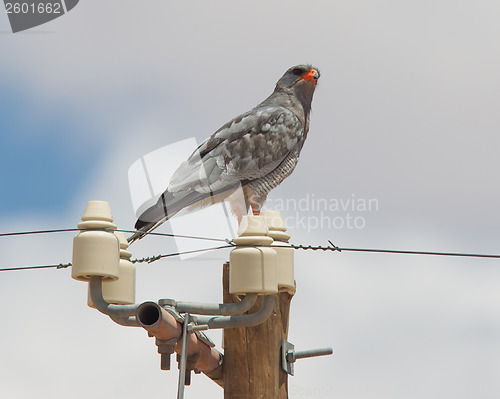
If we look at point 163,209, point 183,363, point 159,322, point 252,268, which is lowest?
point 183,363

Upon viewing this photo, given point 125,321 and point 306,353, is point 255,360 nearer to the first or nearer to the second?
point 306,353

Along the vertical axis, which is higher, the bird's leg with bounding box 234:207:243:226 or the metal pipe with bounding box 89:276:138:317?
the bird's leg with bounding box 234:207:243:226

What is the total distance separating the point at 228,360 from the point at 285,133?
3402mm

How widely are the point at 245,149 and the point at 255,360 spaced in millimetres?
3255

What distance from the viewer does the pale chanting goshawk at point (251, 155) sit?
7535 millimetres

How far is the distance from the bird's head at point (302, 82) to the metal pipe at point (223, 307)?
4.05m

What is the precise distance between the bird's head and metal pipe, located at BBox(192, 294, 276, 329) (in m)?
3.99

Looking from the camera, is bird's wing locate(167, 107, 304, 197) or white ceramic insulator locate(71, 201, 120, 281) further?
bird's wing locate(167, 107, 304, 197)

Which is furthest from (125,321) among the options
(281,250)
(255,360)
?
(281,250)

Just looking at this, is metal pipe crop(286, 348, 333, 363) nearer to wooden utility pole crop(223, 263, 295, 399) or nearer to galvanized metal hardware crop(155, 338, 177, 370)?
wooden utility pole crop(223, 263, 295, 399)

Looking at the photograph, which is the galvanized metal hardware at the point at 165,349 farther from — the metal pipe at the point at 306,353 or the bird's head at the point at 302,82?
the bird's head at the point at 302,82

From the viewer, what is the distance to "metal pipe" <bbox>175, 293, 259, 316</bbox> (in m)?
4.58

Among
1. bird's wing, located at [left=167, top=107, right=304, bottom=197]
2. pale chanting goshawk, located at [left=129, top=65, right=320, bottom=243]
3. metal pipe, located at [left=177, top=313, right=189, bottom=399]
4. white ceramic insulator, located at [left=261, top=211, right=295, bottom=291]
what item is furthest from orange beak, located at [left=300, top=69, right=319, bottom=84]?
metal pipe, located at [left=177, top=313, right=189, bottom=399]

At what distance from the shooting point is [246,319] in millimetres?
4746
